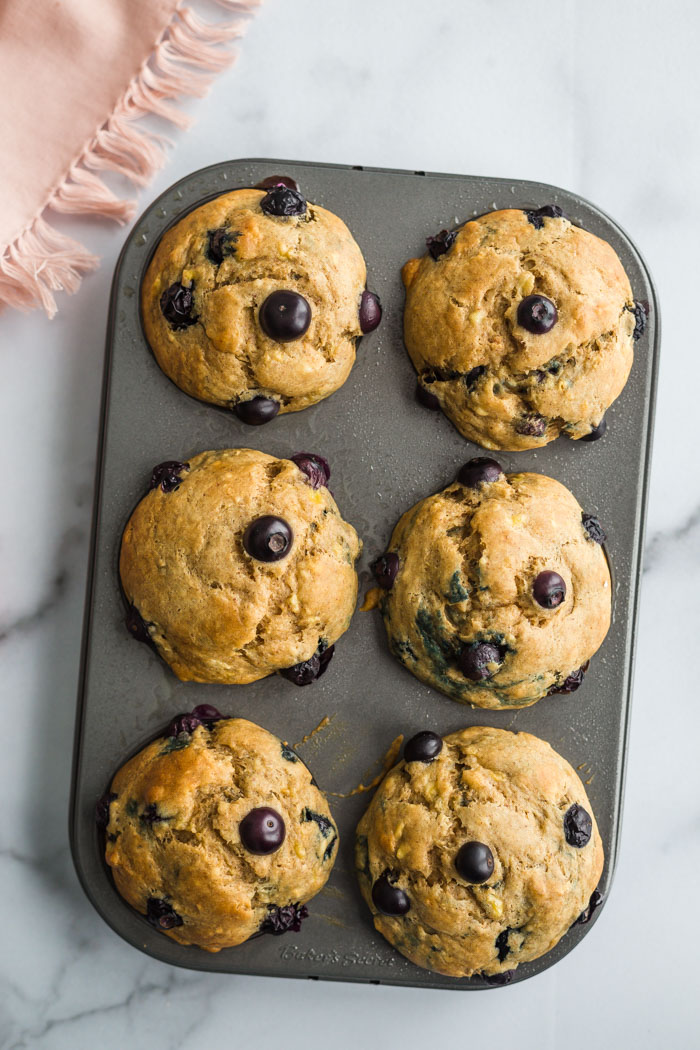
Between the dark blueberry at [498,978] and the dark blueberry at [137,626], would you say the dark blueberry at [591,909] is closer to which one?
the dark blueberry at [498,978]

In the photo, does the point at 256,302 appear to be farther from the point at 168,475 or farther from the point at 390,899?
the point at 390,899

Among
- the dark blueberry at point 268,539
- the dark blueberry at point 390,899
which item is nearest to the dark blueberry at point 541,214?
the dark blueberry at point 268,539

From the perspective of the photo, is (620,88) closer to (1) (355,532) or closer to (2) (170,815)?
(1) (355,532)

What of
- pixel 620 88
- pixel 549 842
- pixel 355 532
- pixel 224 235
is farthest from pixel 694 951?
pixel 620 88

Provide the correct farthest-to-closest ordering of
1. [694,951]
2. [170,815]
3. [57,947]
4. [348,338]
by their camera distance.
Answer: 1. [694,951]
2. [57,947]
3. [348,338]
4. [170,815]

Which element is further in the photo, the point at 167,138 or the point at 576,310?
the point at 167,138

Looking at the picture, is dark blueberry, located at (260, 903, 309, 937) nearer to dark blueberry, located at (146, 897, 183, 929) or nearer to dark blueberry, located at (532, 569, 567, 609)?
dark blueberry, located at (146, 897, 183, 929)
